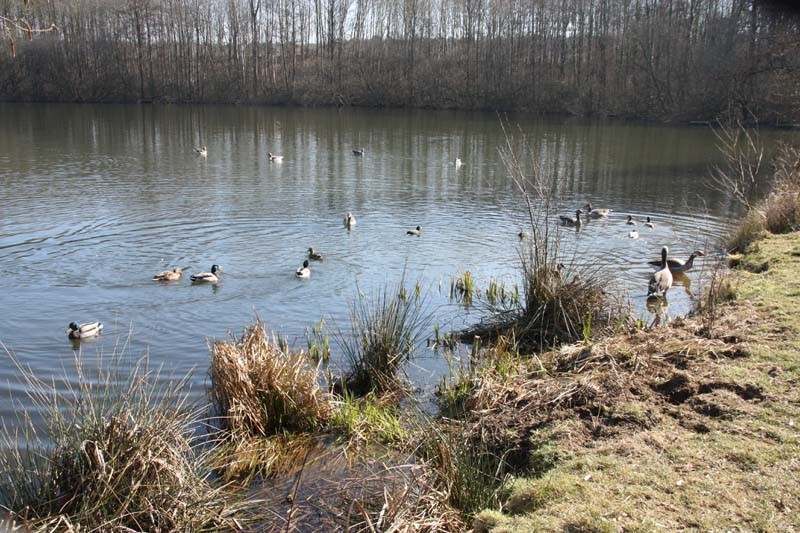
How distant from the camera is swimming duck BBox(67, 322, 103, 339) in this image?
31.6ft

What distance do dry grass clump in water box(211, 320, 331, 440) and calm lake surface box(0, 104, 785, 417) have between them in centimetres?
136

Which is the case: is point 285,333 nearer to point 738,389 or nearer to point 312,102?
point 738,389

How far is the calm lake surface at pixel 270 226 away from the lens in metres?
10.6

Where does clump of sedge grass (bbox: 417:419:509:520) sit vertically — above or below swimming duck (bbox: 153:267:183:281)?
above

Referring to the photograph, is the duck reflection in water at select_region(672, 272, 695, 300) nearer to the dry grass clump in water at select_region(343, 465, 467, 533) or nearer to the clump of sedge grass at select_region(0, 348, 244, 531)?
the dry grass clump in water at select_region(343, 465, 467, 533)

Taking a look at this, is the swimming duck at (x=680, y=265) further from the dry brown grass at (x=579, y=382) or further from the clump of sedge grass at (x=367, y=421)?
the clump of sedge grass at (x=367, y=421)

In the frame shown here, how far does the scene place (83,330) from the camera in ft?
31.6

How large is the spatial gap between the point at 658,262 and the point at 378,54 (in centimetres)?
6008

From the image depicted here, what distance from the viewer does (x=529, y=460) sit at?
211 inches

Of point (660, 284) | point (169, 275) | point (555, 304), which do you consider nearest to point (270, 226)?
point (169, 275)

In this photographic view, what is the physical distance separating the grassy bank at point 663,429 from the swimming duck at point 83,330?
592 cm

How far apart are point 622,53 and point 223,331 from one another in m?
59.5

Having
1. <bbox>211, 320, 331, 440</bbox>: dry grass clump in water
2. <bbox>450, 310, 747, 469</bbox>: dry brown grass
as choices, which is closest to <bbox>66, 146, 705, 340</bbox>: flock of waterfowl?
<bbox>211, 320, 331, 440</bbox>: dry grass clump in water

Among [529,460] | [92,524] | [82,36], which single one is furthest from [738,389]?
[82,36]
